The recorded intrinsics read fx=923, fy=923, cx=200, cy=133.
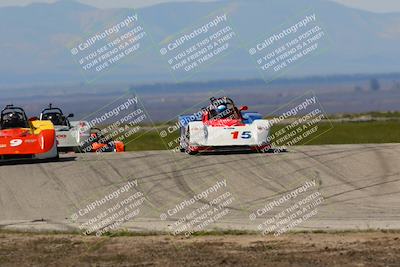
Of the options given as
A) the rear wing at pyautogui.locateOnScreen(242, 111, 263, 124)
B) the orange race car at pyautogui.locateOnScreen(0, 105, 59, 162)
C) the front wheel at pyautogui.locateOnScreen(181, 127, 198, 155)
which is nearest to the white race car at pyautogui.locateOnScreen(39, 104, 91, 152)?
the orange race car at pyautogui.locateOnScreen(0, 105, 59, 162)

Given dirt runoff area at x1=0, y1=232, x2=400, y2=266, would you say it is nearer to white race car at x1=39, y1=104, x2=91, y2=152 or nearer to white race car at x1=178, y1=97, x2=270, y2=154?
white race car at x1=178, y1=97, x2=270, y2=154

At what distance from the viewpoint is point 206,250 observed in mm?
14242

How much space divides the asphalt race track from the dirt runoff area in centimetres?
115

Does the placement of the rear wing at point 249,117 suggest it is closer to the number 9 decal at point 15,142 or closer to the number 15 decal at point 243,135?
the number 15 decal at point 243,135

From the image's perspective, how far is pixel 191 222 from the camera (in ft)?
55.9

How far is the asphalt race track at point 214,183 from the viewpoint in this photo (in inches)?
690

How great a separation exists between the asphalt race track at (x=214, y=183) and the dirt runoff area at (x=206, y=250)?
115 centimetres

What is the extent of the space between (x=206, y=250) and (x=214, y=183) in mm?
7398

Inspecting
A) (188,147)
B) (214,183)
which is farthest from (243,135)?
(214,183)

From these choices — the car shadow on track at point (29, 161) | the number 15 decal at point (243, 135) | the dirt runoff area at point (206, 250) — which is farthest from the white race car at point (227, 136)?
the dirt runoff area at point (206, 250)

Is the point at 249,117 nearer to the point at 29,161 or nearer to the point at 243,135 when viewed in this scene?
the point at 243,135

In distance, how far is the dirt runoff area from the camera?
43.8 feet

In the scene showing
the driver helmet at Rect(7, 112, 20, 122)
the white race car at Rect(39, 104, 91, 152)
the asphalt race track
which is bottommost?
the asphalt race track

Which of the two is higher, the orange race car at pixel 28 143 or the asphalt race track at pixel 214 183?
the orange race car at pixel 28 143
